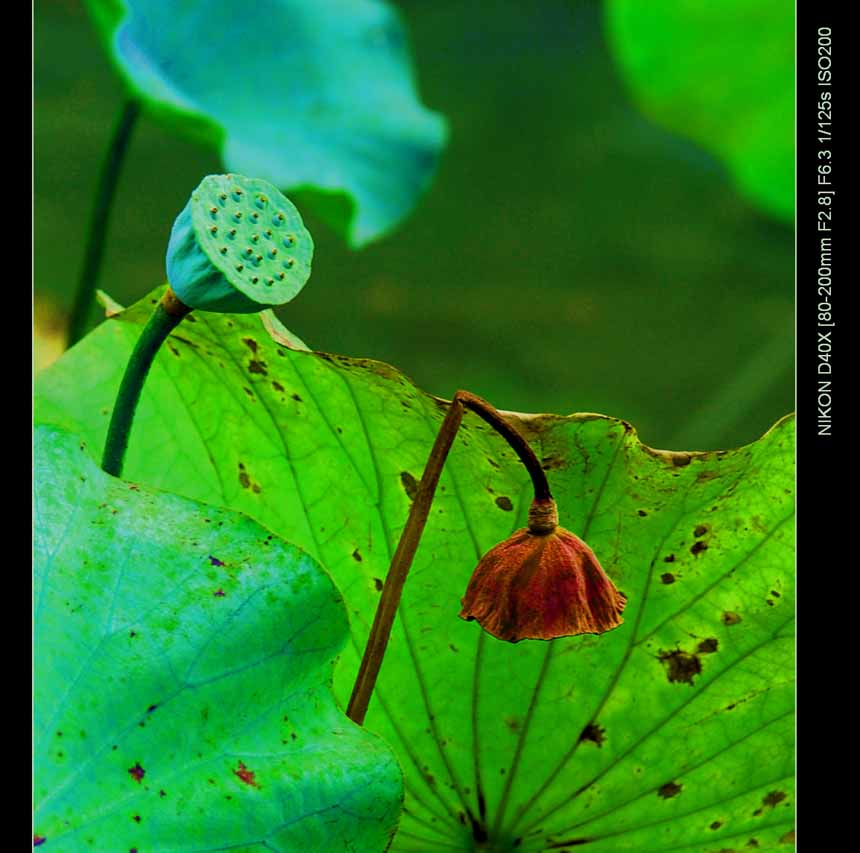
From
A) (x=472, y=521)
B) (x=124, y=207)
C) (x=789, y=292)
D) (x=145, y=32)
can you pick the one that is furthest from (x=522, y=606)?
(x=789, y=292)

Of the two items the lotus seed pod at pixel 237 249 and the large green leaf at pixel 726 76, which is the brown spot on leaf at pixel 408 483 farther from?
the large green leaf at pixel 726 76

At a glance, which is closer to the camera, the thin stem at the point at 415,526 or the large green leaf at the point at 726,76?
the thin stem at the point at 415,526

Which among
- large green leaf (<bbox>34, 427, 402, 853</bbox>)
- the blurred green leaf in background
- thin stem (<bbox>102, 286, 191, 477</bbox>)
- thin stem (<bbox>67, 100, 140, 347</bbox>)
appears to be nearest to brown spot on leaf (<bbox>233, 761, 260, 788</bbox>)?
large green leaf (<bbox>34, 427, 402, 853</bbox>)

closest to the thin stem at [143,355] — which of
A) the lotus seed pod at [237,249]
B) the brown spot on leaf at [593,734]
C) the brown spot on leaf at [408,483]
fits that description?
the lotus seed pod at [237,249]

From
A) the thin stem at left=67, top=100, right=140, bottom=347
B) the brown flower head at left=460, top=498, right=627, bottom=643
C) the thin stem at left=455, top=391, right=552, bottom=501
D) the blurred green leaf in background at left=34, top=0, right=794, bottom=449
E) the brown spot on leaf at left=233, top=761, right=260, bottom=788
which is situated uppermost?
the blurred green leaf in background at left=34, top=0, right=794, bottom=449

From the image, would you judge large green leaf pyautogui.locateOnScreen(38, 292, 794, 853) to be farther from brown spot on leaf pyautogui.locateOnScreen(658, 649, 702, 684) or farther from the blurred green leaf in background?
the blurred green leaf in background

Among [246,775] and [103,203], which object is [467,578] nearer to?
[246,775]
